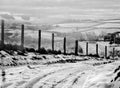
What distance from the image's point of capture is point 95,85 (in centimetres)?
1196

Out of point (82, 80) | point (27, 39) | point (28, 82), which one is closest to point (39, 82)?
point (28, 82)

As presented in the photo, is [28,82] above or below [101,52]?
above

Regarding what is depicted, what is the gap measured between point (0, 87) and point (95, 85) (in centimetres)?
309

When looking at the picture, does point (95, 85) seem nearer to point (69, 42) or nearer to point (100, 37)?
point (69, 42)

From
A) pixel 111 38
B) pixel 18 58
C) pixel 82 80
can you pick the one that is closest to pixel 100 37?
pixel 111 38

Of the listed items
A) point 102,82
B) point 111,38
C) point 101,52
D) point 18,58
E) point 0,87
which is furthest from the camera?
point 111,38

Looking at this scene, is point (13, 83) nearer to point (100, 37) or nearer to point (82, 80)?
point (82, 80)

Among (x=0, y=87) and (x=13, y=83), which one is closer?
(x=0, y=87)

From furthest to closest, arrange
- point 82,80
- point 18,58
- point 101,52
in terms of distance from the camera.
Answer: point 101,52 < point 18,58 < point 82,80

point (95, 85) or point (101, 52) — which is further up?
point (95, 85)

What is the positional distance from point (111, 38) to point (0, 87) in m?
96.9

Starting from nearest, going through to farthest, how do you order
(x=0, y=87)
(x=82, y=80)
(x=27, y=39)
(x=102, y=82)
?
(x=0, y=87)
(x=102, y=82)
(x=82, y=80)
(x=27, y=39)

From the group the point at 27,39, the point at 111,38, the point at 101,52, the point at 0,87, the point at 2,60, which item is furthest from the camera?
the point at 111,38

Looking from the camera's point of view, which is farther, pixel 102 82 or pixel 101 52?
pixel 101 52
